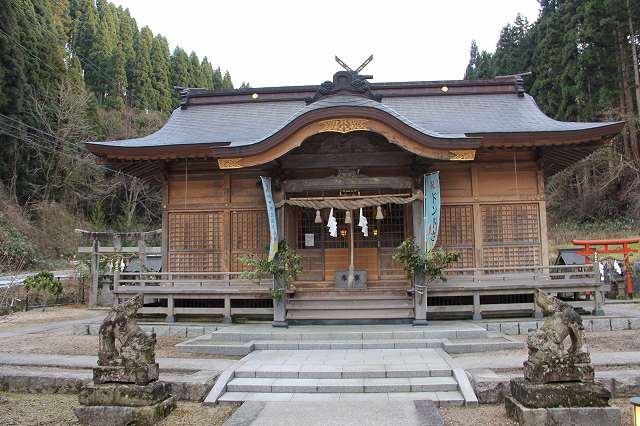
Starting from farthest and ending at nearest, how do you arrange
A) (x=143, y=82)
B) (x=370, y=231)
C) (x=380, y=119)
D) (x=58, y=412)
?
(x=143, y=82) → (x=370, y=231) → (x=380, y=119) → (x=58, y=412)

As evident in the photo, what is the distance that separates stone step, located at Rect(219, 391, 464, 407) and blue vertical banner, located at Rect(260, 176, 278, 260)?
4312mm

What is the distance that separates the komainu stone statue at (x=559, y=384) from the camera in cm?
534

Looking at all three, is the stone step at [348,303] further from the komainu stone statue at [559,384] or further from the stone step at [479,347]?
the komainu stone statue at [559,384]

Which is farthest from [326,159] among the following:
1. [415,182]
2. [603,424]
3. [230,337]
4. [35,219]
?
[35,219]

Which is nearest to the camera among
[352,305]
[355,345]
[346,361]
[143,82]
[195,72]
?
[346,361]

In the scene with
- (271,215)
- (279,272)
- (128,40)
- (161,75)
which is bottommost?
(279,272)

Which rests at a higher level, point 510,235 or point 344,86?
point 344,86

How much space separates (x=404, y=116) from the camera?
13.3 meters

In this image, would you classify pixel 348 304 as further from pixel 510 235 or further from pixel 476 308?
pixel 510 235

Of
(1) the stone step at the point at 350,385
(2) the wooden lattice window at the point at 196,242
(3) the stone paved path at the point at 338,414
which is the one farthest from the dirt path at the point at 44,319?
(3) the stone paved path at the point at 338,414

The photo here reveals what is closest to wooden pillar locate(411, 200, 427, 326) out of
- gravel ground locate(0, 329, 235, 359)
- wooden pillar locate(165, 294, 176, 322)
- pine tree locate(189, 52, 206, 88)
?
gravel ground locate(0, 329, 235, 359)

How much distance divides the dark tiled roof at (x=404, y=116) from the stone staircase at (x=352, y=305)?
442 centimetres

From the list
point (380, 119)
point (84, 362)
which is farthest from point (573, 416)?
point (84, 362)

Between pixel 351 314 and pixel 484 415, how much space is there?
17.6ft
